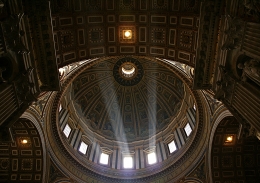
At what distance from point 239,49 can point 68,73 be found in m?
11.6

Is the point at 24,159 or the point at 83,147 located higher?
the point at 83,147

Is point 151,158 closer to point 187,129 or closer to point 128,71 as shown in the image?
point 187,129

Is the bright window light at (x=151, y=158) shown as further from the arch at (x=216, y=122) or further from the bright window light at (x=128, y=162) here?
the arch at (x=216, y=122)

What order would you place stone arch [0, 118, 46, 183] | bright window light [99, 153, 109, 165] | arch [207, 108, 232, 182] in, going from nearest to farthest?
arch [207, 108, 232, 182]
stone arch [0, 118, 46, 183]
bright window light [99, 153, 109, 165]

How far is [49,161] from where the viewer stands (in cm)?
1861

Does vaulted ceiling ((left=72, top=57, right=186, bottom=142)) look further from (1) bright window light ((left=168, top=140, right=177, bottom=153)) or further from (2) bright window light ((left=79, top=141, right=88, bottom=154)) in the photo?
(2) bright window light ((left=79, top=141, right=88, bottom=154))

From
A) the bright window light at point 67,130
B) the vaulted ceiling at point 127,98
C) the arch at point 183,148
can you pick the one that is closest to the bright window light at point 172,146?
the arch at point 183,148

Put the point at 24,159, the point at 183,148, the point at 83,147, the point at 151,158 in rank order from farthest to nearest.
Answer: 1. the point at 151,158
2. the point at 83,147
3. the point at 183,148
4. the point at 24,159

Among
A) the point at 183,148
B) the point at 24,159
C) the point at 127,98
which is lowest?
the point at 24,159

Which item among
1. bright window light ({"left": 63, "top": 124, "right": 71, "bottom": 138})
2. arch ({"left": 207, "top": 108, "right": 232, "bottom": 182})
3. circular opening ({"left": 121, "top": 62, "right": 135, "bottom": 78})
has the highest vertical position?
circular opening ({"left": 121, "top": 62, "right": 135, "bottom": 78})

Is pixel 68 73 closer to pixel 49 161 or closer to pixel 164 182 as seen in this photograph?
pixel 49 161

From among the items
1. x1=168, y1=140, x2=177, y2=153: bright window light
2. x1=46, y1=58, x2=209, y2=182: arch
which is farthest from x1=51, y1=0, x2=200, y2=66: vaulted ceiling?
x1=168, y1=140, x2=177, y2=153: bright window light

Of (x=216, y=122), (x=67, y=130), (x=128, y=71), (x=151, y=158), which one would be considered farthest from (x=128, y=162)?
(x=128, y=71)

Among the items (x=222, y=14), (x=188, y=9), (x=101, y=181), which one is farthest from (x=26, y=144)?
(x=222, y=14)
